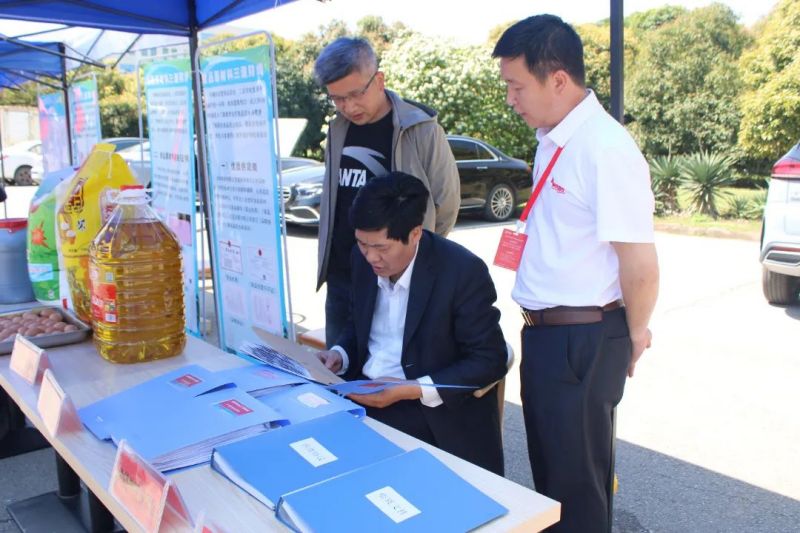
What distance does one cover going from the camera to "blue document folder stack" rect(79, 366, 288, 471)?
1.34 m

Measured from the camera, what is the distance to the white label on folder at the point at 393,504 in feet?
3.49

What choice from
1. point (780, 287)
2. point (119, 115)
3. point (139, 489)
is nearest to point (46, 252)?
point (139, 489)

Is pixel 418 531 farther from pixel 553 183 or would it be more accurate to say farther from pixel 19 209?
pixel 19 209

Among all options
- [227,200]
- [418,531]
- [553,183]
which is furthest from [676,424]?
[418,531]

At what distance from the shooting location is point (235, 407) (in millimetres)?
1503

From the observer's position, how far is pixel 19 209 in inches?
498

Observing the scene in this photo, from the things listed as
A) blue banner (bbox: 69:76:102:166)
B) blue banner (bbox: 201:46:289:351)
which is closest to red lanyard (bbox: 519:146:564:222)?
blue banner (bbox: 201:46:289:351)

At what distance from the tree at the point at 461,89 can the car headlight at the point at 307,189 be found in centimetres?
497

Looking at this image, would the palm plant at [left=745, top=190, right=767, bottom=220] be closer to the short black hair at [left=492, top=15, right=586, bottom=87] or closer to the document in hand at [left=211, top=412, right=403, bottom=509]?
the short black hair at [left=492, top=15, right=586, bottom=87]

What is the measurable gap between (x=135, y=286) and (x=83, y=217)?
45 cm

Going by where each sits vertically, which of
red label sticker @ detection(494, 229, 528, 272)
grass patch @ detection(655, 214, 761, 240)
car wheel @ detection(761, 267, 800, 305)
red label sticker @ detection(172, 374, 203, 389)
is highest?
red label sticker @ detection(494, 229, 528, 272)

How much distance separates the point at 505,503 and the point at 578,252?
0.78 metres

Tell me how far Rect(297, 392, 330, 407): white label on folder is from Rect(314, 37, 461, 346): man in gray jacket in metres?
0.89

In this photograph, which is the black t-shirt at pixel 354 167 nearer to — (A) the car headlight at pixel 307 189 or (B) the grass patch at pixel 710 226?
(A) the car headlight at pixel 307 189
